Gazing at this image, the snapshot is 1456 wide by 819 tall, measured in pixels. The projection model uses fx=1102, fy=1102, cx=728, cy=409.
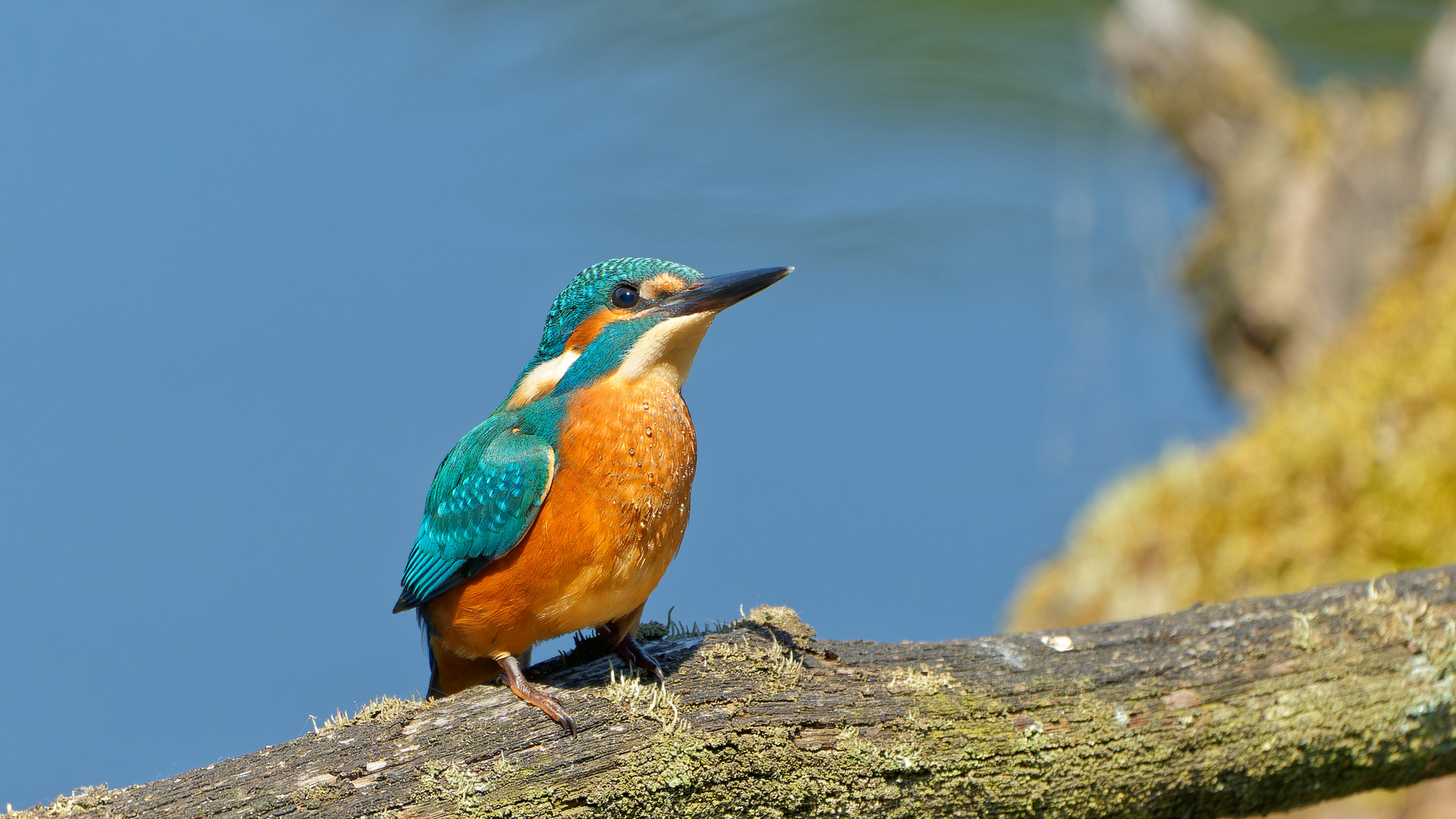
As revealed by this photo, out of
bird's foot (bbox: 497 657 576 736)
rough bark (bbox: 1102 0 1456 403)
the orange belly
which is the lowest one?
bird's foot (bbox: 497 657 576 736)

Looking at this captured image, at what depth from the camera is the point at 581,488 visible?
2.69 meters

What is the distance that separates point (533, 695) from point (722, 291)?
106cm

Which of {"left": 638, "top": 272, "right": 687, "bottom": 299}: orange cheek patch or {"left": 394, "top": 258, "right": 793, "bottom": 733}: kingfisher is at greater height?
{"left": 638, "top": 272, "right": 687, "bottom": 299}: orange cheek patch

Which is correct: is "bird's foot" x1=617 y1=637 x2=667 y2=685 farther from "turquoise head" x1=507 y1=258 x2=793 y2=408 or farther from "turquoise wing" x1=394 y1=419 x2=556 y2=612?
"turquoise head" x1=507 y1=258 x2=793 y2=408

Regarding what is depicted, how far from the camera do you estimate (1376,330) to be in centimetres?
624

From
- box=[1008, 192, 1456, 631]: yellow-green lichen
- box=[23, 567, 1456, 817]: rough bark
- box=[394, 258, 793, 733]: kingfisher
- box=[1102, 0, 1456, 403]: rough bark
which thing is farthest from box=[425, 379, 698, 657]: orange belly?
box=[1102, 0, 1456, 403]: rough bark

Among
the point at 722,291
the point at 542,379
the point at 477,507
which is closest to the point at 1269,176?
the point at 722,291

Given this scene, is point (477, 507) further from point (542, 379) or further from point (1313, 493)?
point (1313, 493)

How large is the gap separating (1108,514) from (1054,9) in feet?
13.9

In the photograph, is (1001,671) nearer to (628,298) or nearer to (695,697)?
(695,697)

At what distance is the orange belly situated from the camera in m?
2.64

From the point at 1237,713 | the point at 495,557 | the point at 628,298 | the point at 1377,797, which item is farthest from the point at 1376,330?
the point at 495,557

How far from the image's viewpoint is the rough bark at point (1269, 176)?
737cm

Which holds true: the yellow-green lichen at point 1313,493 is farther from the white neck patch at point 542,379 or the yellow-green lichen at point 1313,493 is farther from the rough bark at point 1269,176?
the white neck patch at point 542,379
